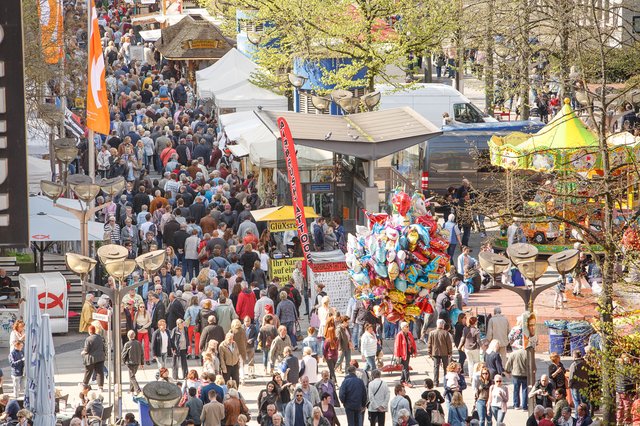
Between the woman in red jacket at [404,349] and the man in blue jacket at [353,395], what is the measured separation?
2.44 metres

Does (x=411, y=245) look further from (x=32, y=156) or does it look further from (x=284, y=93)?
(x=284, y=93)

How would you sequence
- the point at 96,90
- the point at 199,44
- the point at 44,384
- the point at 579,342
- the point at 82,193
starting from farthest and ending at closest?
1. the point at 199,44
2. the point at 96,90
3. the point at 82,193
4. the point at 579,342
5. the point at 44,384

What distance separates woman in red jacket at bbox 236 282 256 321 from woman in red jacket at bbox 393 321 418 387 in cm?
318

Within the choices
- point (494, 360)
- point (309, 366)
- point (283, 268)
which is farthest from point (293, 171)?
point (494, 360)

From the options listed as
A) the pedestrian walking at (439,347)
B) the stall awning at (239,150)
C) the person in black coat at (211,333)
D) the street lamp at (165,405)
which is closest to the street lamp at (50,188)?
the person in black coat at (211,333)

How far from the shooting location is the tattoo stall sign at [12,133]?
18078mm

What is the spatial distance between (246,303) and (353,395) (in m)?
5.23

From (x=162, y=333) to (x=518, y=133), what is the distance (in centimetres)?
1232

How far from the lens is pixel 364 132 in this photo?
3228cm

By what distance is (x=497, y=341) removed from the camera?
24.5 m

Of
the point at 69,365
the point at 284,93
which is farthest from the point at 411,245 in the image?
the point at 284,93

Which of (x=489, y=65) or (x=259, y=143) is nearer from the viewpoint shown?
(x=259, y=143)

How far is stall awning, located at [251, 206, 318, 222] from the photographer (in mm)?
32188

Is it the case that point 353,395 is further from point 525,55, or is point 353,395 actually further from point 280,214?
point 525,55
